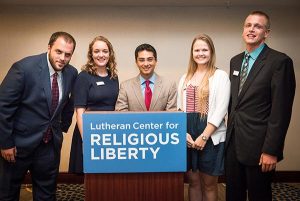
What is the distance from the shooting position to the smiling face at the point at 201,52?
8.24ft

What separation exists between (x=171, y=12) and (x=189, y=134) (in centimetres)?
218

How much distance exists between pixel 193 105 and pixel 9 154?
1517 mm

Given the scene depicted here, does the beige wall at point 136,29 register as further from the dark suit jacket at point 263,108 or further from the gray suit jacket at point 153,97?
the dark suit jacket at point 263,108

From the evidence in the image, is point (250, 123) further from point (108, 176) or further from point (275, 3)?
point (275, 3)

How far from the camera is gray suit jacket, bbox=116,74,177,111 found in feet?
8.27

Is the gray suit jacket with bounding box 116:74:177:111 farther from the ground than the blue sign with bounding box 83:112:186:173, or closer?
farther from the ground

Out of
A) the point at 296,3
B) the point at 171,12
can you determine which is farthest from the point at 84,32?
the point at 296,3

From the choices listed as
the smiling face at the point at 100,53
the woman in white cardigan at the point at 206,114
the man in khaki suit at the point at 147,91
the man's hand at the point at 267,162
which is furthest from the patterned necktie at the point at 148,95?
the man's hand at the point at 267,162

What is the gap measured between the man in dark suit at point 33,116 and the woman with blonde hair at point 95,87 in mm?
167

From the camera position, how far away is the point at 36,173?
8.32 ft

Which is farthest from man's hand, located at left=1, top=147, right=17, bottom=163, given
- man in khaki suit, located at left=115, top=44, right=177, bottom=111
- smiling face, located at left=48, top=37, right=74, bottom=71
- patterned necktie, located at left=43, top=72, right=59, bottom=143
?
man in khaki suit, located at left=115, top=44, right=177, bottom=111

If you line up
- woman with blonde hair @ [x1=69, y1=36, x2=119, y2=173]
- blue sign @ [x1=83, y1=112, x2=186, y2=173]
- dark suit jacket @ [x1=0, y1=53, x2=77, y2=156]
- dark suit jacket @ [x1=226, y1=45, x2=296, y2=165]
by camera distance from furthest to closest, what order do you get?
woman with blonde hair @ [x1=69, y1=36, x2=119, y2=173] < dark suit jacket @ [x1=0, y1=53, x2=77, y2=156] < dark suit jacket @ [x1=226, y1=45, x2=296, y2=165] < blue sign @ [x1=83, y1=112, x2=186, y2=173]

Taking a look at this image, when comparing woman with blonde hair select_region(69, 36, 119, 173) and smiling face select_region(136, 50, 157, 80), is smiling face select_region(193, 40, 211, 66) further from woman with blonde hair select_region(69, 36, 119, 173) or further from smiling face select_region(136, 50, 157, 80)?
woman with blonde hair select_region(69, 36, 119, 173)

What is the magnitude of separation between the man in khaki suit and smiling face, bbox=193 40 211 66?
31cm
